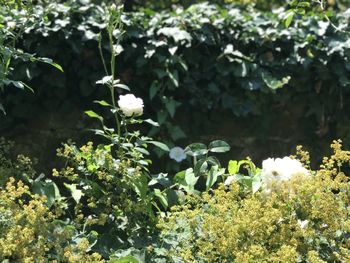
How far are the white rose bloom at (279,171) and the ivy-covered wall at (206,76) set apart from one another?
170 cm

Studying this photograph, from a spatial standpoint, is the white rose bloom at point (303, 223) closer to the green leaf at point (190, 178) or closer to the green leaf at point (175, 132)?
the green leaf at point (190, 178)

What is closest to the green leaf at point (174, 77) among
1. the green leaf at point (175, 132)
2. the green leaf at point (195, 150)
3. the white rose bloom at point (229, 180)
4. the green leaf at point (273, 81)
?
the green leaf at point (175, 132)

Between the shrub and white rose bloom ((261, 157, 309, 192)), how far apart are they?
5 centimetres

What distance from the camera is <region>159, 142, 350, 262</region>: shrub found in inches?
81.3

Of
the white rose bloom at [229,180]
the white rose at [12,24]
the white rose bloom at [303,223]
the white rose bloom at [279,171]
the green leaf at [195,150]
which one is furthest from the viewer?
the white rose at [12,24]

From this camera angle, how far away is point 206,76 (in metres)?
4.16

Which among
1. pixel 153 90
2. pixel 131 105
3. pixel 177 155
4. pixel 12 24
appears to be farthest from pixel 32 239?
pixel 153 90

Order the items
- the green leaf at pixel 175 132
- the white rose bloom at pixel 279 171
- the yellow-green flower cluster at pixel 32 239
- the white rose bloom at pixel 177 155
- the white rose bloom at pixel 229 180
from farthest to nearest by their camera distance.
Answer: the green leaf at pixel 175 132 < the white rose bloom at pixel 177 155 < the white rose bloom at pixel 229 180 < the white rose bloom at pixel 279 171 < the yellow-green flower cluster at pixel 32 239

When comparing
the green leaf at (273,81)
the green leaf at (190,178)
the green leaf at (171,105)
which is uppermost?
the green leaf at (190,178)

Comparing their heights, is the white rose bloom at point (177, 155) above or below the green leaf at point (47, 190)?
below

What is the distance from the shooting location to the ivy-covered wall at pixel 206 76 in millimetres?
3980

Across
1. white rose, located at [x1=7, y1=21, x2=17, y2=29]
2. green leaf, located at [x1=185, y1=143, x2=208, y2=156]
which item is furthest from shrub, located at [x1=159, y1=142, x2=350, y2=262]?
white rose, located at [x1=7, y1=21, x2=17, y2=29]

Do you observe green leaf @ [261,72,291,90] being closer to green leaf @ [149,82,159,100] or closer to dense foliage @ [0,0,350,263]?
dense foliage @ [0,0,350,263]

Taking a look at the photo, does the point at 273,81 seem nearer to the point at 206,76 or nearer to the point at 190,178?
the point at 206,76
